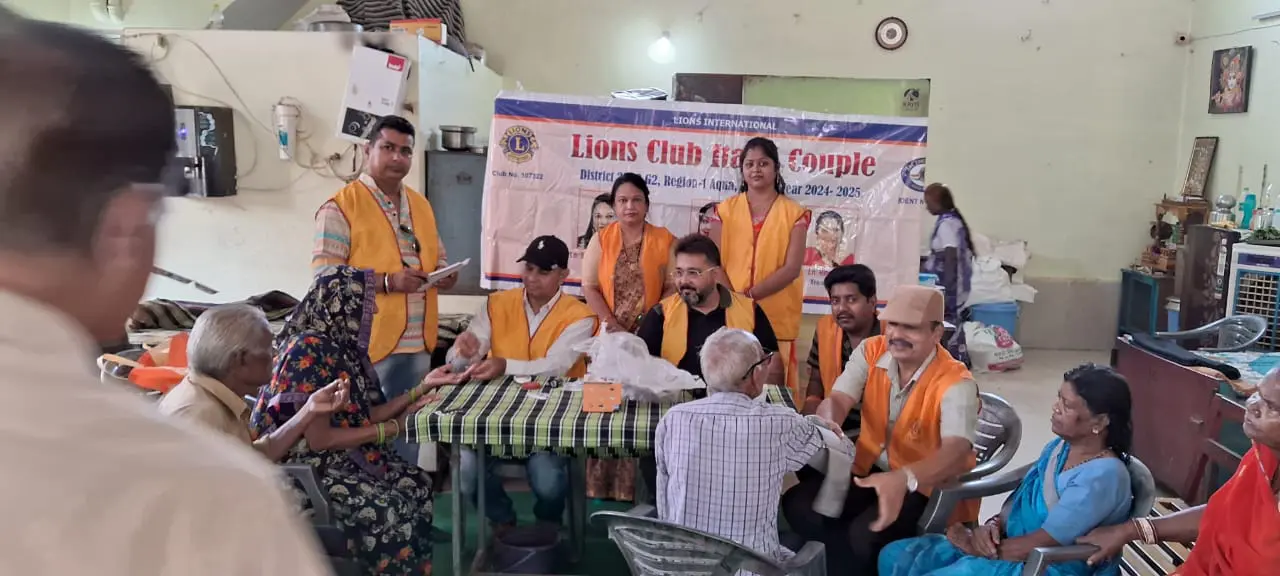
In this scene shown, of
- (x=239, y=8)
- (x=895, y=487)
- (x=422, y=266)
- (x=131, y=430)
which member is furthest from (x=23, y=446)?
(x=239, y=8)

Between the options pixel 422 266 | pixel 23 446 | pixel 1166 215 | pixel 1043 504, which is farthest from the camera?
pixel 1166 215

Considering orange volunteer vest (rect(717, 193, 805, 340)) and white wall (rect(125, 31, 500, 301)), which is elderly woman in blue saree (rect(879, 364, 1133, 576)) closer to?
orange volunteer vest (rect(717, 193, 805, 340))

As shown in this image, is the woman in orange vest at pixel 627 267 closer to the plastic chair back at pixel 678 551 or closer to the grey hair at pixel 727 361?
the grey hair at pixel 727 361

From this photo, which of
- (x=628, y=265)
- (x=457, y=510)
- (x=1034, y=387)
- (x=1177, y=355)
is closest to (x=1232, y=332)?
(x=1177, y=355)

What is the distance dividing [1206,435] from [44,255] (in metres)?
4.11

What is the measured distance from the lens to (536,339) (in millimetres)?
3322

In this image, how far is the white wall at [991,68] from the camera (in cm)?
693

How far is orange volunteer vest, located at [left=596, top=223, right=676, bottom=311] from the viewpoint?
374 centimetres

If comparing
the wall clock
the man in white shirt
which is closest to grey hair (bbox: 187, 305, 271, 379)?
the man in white shirt

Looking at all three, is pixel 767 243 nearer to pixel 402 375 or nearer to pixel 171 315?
pixel 402 375

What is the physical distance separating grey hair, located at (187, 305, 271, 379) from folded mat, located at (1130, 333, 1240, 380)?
3.60 m

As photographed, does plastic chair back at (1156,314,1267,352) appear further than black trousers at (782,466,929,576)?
Yes

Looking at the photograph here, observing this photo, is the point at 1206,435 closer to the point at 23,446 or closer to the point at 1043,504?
the point at 1043,504

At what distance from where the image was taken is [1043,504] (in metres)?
2.32
